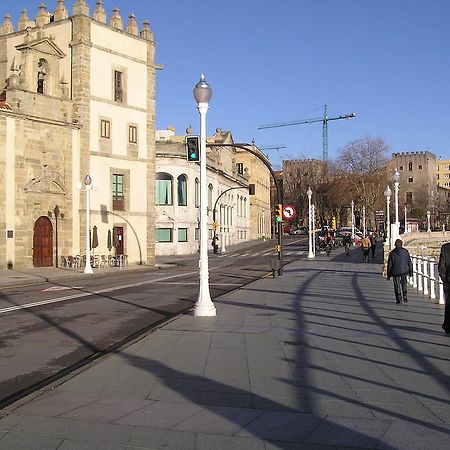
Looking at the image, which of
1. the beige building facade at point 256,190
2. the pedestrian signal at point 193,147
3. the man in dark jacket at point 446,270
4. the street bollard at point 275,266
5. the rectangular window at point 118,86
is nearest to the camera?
the man in dark jacket at point 446,270

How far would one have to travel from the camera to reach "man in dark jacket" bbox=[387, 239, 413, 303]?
51.0 feet

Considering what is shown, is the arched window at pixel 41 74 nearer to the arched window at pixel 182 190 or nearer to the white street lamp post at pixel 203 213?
the arched window at pixel 182 190

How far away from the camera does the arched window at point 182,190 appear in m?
59.5

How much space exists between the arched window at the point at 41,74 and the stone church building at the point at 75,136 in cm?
6

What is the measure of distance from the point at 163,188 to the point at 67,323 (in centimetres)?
4604

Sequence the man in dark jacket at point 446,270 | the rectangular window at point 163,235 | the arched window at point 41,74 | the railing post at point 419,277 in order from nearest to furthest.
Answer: the man in dark jacket at point 446,270 < the railing post at point 419,277 < the arched window at point 41,74 < the rectangular window at point 163,235

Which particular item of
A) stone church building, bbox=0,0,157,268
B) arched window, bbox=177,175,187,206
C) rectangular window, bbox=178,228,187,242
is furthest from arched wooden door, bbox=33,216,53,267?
arched window, bbox=177,175,187,206

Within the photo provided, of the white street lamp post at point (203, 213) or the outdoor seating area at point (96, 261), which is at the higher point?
the white street lamp post at point (203, 213)

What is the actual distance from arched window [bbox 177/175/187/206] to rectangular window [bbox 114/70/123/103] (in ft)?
59.4

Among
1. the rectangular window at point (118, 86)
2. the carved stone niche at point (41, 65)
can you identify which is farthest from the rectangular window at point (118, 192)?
the carved stone niche at point (41, 65)

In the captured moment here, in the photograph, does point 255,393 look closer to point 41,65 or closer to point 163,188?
point 41,65

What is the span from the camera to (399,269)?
50.9 ft

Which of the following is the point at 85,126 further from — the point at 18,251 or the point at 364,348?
the point at 364,348

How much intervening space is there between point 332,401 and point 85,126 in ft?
115
